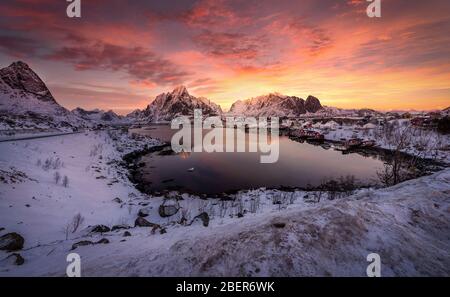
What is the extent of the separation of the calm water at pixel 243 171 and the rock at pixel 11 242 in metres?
14.7

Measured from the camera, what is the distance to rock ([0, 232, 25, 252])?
24.2 feet

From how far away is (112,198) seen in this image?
673 inches

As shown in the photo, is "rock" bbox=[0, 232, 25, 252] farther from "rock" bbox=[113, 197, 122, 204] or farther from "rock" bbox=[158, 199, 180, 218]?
"rock" bbox=[113, 197, 122, 204]

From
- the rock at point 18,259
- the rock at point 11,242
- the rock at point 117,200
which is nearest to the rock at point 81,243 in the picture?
the rock at point 18,259

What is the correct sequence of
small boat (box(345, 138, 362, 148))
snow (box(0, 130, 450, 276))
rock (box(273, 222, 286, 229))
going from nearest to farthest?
snow (box(0, 130, 450, 276)) < rock (box(273, 222, 286, 229)) < small boat (box(345, 138, 362, 148))

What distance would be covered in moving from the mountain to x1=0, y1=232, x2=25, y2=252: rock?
61.8 m

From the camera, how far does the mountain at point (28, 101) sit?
67750mm

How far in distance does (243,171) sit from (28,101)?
104996 mm

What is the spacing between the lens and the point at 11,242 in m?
7.57

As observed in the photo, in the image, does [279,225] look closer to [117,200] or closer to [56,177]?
[117,200]

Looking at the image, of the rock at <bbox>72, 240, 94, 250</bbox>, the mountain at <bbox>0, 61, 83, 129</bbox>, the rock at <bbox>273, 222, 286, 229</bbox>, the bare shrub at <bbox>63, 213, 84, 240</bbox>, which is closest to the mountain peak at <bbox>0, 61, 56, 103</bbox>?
the mountain at <bbox>0, 61, 83, 129</bbox>
